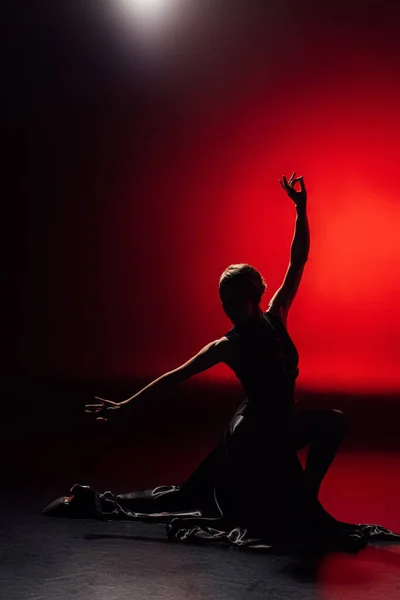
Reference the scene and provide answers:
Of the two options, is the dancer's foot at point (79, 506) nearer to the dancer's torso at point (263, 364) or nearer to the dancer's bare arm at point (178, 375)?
the dancer's bare arm at point (178, 375)

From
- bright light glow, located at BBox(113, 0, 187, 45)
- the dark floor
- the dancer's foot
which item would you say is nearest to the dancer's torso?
the dark floor

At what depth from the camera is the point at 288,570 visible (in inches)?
121

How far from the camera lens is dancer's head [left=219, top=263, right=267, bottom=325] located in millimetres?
3506

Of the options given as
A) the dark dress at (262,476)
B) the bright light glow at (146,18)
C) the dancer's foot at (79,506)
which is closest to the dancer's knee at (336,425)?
the dark dress at (262,476)

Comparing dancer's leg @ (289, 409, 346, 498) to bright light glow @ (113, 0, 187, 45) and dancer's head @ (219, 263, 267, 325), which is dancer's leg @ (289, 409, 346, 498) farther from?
bright light glow @ (113, 0, 187, 45)

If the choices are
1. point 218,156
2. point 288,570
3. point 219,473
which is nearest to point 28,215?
point 218,156

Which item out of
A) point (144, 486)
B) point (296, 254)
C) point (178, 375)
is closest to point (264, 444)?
point (178, 375)

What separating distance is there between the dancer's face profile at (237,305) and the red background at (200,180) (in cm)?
291

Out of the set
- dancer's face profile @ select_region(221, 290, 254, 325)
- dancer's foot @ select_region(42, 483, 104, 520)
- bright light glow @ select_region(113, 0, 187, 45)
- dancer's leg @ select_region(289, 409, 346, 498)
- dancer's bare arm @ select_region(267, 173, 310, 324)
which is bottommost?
dancer's foot @ select_region(42, 483, 104, 520)

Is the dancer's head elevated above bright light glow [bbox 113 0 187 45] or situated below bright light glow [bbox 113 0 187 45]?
below

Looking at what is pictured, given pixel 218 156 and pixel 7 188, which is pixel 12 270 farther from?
pixel 218 156

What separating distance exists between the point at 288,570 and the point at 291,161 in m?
3.95

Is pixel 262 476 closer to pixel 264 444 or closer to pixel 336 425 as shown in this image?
pixel 264 444

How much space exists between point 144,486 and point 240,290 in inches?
50.1
